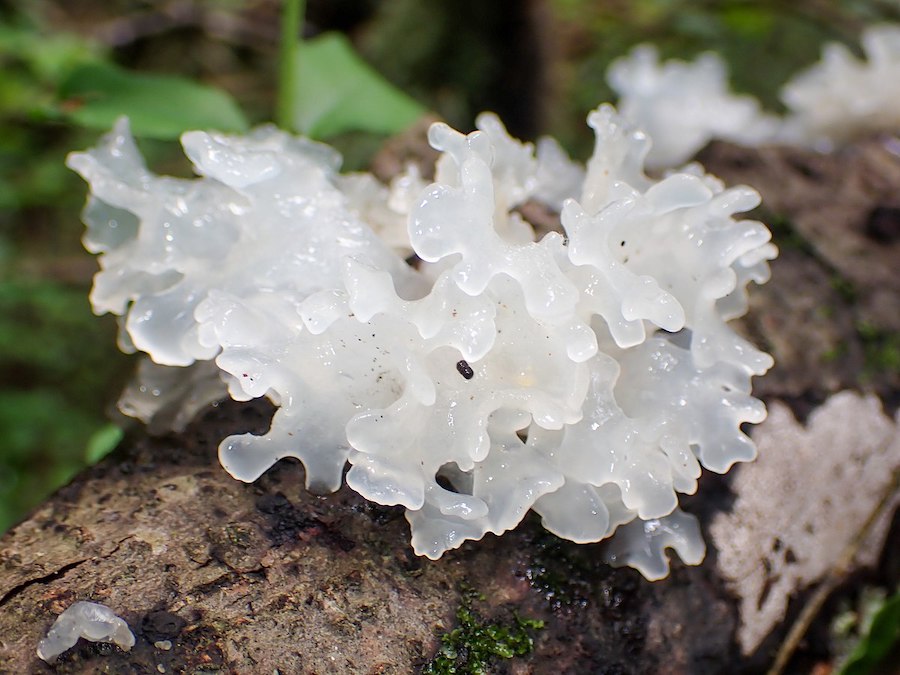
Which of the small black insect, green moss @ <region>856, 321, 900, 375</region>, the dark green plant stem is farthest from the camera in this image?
the dark green plant stem

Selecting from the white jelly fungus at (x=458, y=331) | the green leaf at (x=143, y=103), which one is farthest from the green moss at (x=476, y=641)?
the green leaf at (x=143, y=103)

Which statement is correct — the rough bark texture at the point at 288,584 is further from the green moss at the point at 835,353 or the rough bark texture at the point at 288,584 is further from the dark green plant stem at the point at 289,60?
the dark green plant stem at the point at 289,60

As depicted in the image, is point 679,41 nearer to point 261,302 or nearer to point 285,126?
point 285,126

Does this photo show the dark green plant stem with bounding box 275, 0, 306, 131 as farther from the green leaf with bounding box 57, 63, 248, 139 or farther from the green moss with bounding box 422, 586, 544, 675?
the green moss with bounding box 422, 586, 544, 675

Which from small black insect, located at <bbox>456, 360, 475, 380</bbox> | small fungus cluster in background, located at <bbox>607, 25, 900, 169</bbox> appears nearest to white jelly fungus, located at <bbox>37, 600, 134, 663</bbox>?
small black insect, located at <bbox>456, 360, 475, 380</bbox>

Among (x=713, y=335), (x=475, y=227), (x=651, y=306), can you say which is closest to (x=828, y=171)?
(x=713, y=335)

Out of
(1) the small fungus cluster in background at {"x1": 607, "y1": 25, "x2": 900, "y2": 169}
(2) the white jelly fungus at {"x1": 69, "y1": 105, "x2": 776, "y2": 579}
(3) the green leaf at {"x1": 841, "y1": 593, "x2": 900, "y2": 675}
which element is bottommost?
(3) the green leaf at {"x1": 841, "y1": 593, "x2": 900, "y2": 675}
